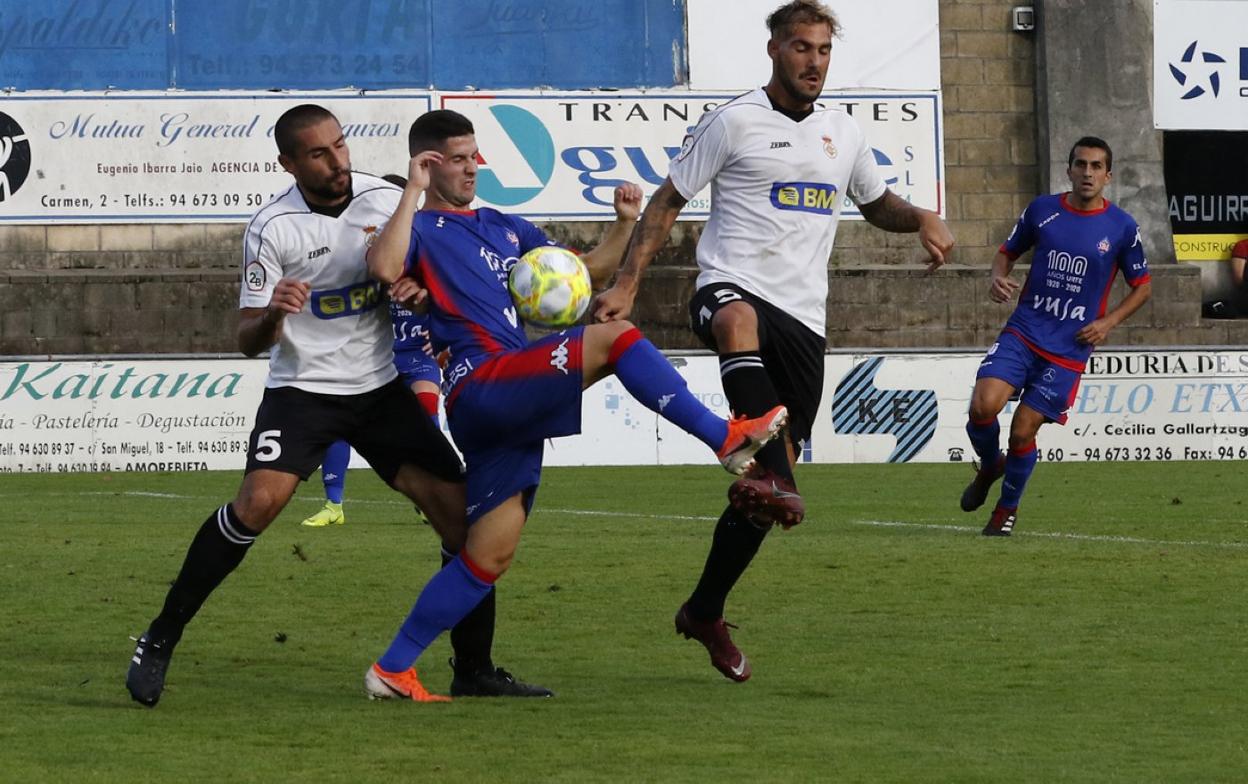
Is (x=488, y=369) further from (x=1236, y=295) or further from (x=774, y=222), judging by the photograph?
(x=1236, y=295)

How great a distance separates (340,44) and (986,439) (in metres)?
15.5

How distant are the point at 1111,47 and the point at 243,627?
21.2 metres

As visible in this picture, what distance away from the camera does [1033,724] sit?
5.48 meters

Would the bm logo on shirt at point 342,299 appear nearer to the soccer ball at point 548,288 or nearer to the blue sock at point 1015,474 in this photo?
the soccer ball at point 548,288

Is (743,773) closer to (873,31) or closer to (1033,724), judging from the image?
(1033,724)

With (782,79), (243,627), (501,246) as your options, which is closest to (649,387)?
(501,246)

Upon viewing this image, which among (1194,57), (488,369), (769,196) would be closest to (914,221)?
(769,196)

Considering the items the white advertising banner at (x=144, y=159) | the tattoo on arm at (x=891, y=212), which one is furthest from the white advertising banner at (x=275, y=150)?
the tattoo on arm at (x=891, y=212)

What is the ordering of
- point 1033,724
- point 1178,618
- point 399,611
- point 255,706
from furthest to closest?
1. point 399,611
2. point 1178,618
3. point 255,706
4. point 1033,724

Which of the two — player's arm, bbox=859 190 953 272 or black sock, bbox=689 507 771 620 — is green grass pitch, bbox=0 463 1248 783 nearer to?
black sock, bbox=689 507 771 620

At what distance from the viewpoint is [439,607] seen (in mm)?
6016

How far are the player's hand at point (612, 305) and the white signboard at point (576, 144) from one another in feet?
64.4

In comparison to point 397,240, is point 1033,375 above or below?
below

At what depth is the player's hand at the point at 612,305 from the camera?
6176mm
